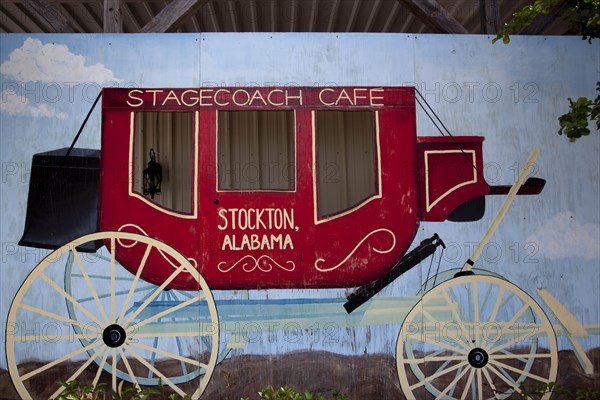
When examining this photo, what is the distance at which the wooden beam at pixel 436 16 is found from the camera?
454 centimetres

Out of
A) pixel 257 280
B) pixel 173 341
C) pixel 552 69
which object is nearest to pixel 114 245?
pixel 173 341

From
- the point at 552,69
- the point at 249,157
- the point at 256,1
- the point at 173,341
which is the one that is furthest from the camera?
the point at 256,1

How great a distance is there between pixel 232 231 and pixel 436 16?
7.92 feet

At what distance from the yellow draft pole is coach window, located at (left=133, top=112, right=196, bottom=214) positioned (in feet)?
7.36

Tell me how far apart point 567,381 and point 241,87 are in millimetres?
3415

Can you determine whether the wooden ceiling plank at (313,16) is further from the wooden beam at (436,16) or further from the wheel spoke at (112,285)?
the wheel spoke at (112,285)

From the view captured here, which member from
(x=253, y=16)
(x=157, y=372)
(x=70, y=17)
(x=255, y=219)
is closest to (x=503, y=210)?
(x=255, y=219)

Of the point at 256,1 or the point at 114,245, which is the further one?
the point at 256,1

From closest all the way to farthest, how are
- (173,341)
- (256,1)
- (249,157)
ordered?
(173,341) → (249,157) → (256,1)

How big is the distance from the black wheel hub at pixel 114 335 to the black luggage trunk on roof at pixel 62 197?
621 millimetres

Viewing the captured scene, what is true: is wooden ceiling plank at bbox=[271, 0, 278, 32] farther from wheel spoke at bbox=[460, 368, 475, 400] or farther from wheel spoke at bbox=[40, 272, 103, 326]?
wheel spoke at bbox=[460, 368, 475, 400]

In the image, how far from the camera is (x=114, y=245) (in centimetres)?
424

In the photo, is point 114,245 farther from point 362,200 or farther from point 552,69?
point 552,69

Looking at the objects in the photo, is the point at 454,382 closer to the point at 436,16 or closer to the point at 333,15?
the point at 436,16
